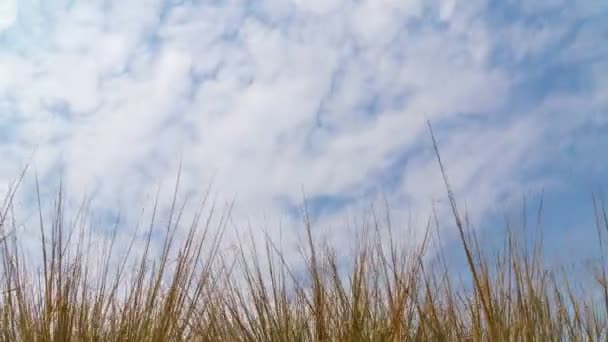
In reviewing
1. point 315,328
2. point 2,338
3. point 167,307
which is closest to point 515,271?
point 315,328

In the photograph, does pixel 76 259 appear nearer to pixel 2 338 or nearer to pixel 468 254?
pixel 2 338

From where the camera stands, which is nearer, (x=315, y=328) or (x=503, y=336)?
(x=503, y=336)

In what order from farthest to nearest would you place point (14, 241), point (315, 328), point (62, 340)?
1. point (315, 328)
2. point (14, 241)
3. point (62, 340)

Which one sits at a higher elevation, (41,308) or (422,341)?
(41,308)

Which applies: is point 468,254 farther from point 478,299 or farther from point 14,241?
point 14,241

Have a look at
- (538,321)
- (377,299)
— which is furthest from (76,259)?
→ (538,321)

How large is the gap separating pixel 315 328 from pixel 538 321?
3.25 ft

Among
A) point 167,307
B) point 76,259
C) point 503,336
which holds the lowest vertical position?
point 503,336

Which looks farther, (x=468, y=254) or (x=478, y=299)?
(x=478, y=299)

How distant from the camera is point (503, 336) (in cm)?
281

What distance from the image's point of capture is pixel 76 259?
288 centimetres

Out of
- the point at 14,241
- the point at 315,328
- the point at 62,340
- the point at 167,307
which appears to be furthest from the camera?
the point at 315,328

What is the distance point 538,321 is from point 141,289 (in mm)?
1718

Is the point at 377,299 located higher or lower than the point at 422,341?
higher
